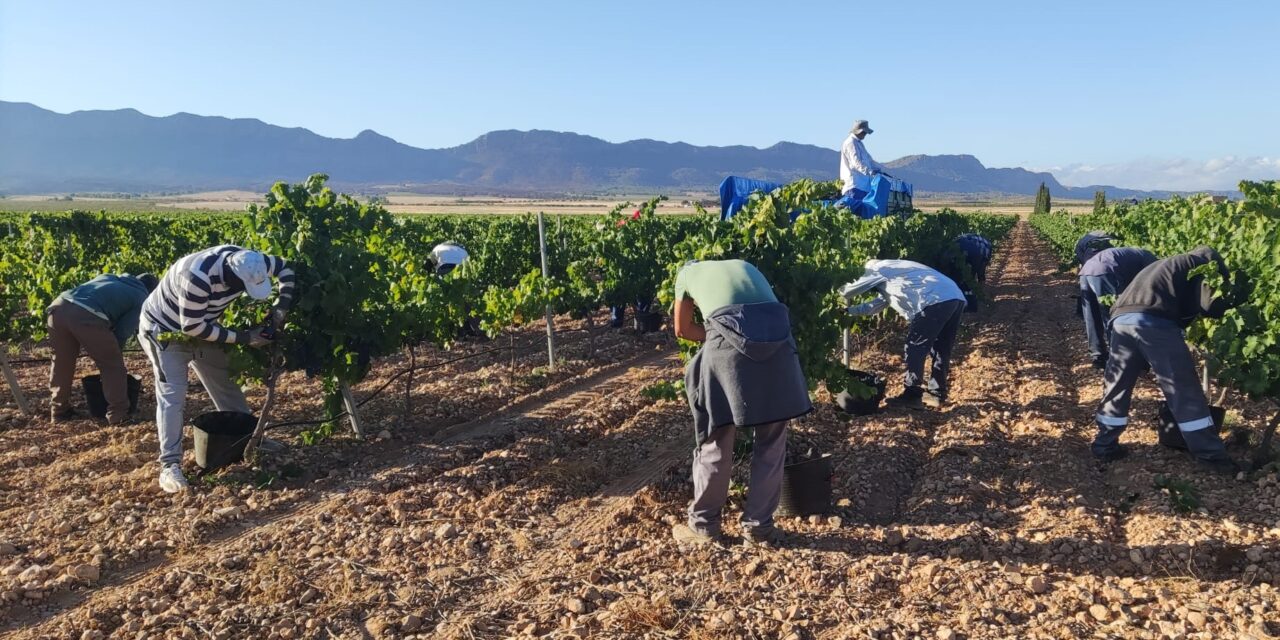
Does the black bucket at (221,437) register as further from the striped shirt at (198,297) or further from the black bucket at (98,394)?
the black bucket at (98,394)

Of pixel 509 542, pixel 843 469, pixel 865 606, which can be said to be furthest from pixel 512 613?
pixel 843 469

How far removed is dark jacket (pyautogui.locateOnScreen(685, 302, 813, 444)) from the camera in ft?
13.7

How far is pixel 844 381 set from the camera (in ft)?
20.3

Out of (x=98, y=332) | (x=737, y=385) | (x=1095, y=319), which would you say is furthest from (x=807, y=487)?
(x=98, y=332)

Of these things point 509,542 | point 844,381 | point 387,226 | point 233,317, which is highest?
point 387,226

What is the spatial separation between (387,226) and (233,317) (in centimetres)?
136

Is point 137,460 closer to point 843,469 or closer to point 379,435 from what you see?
point 379,435

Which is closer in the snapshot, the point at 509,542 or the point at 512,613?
the point at 512,613

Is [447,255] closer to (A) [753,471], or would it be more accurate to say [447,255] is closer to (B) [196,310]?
(B) [196,310]

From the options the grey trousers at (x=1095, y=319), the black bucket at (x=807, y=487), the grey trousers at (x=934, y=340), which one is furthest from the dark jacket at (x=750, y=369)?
the grey trousers at (x=1095, y=319)

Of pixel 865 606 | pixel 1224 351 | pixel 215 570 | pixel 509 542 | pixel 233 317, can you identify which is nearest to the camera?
pixel 865 606

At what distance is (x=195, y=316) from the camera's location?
5.23m

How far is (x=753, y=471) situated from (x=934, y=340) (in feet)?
11.8

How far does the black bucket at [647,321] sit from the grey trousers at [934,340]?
5.05 meters
